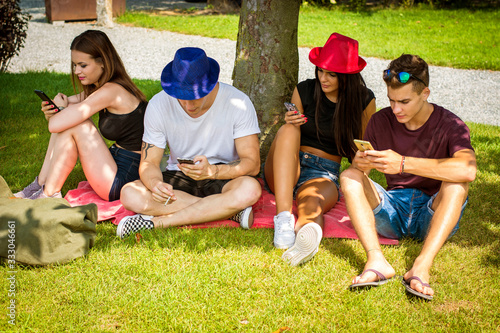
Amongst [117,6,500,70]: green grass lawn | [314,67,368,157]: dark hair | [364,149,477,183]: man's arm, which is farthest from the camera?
[117,6,500,70]: green grass lawn

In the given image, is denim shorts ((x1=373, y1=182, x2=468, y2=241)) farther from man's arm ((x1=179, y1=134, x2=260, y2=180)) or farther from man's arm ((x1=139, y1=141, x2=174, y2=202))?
man's arm ((x1=139, y1=141, x2=174, y2=202))

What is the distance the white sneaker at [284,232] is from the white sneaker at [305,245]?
187 millimetres

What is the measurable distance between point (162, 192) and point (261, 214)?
3.37 feet

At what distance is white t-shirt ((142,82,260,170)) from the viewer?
3916mm

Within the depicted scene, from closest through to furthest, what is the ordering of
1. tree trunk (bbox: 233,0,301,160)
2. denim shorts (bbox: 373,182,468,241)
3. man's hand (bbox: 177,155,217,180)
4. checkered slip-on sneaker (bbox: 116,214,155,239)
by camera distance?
denim shorts (bbox: 373,182,468,241) < man's hand (bbox: 177,155,217,180) < checkered slip-on sneaker (bbox: 116,214,155,239) < tree trunk (bbox: 233,0,301,160)

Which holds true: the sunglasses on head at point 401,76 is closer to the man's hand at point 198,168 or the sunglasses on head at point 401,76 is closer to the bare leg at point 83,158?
the man's hand at point 198,168

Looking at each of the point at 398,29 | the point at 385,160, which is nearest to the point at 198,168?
the point at 385,160

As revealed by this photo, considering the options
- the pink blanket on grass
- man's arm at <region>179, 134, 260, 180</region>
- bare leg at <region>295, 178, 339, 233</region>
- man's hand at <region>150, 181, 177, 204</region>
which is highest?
man's arm at <region>179, 134, 260, 180</region>

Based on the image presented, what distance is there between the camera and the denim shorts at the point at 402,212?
351 cm

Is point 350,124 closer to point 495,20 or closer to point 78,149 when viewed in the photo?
point 78,149

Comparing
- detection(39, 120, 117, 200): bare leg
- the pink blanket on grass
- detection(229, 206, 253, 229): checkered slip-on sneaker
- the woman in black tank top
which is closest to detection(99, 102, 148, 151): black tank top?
the woman in black tank top

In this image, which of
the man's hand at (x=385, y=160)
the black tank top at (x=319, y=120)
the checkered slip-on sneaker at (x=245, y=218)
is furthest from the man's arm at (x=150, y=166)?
the man's hand at (x=385, y=160)

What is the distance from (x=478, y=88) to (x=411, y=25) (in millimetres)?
5519

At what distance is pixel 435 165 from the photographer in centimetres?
314
